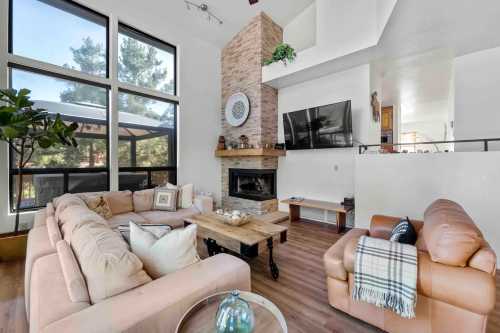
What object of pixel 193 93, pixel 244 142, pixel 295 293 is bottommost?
pixel 295 293

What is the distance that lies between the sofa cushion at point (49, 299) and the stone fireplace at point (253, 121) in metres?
3.73

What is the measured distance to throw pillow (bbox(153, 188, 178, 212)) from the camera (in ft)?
12.1

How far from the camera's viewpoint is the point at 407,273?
138cm

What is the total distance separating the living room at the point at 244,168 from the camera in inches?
49.0

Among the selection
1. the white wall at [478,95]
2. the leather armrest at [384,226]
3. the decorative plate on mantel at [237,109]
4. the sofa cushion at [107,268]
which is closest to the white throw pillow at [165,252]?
the sofa cushion at [107,268]

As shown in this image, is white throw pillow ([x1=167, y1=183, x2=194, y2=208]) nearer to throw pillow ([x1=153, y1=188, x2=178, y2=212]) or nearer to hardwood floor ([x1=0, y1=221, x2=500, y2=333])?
A: throw pillow ([x1=153, y1=188, x2=178, y2=212])

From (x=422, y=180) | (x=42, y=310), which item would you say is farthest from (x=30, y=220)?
(x=422, y=180)

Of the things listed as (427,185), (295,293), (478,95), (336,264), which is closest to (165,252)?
(336,264)

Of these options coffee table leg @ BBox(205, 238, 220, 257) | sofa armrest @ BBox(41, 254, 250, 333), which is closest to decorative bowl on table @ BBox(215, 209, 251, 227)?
coffee table leg @ BBox(205, 238, 220, 257)

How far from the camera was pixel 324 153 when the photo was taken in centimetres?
444

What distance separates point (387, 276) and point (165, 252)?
1441mm

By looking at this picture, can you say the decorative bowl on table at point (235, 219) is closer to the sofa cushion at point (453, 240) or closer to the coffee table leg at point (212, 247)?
the coffee table leg at point (212, 247)

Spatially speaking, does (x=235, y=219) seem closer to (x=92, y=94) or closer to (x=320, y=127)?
(x=320, y=127)

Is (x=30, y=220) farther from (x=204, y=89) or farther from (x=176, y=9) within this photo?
(x=176, y=9)
